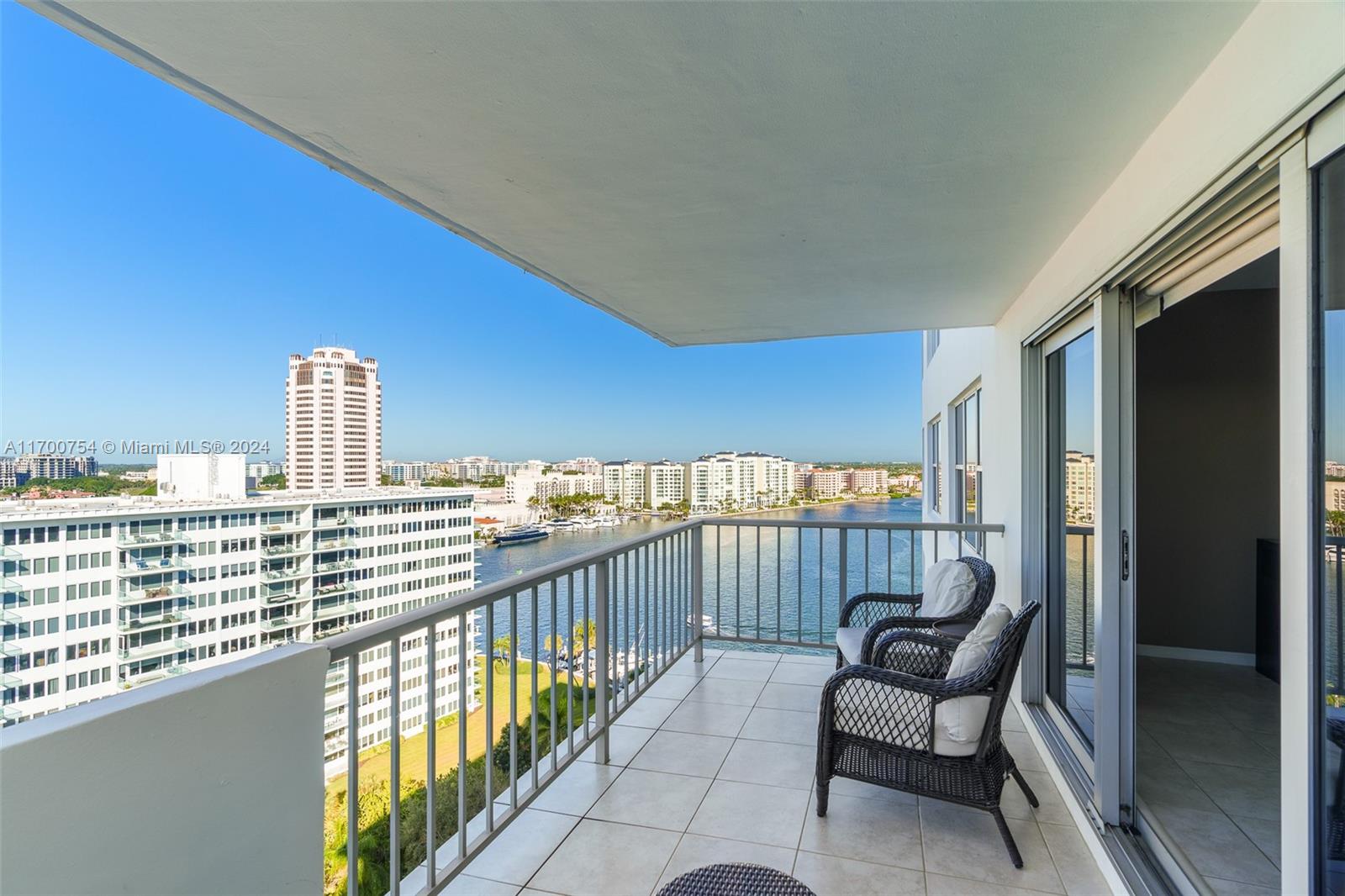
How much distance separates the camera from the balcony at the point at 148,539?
6.38m

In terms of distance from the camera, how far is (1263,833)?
2.01m

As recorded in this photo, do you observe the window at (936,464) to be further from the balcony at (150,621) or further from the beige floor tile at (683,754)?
the balcony at (150,621)

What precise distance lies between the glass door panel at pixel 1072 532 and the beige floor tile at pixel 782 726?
1.19 m

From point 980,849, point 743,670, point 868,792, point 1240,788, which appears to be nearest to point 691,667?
point 743,670

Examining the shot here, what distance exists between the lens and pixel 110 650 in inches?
264

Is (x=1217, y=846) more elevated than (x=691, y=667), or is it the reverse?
(x=1217, y=846)

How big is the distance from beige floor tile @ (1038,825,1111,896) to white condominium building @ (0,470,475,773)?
287 centimetres

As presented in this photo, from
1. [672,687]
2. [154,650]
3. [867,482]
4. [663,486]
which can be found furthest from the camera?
[663,486]

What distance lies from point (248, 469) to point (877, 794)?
874cm

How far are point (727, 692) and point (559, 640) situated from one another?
62.4 inches

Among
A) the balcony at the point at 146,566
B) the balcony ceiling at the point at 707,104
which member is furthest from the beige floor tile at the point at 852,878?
the balcony at the point at 146,566

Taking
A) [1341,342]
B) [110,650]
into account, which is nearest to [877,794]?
[1341,342]

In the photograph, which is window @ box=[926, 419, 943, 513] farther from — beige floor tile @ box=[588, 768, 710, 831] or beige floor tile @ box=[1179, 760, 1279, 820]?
beige floor tile @ box=[588, 768, 710, 831]

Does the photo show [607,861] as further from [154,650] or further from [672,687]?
[154,650]
